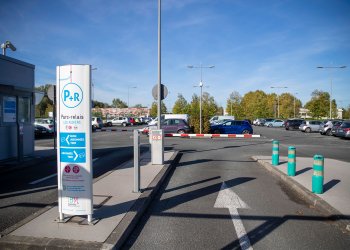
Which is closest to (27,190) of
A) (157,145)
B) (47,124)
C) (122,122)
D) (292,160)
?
(157,145)

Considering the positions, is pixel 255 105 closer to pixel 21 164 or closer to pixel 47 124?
pixel 47 124

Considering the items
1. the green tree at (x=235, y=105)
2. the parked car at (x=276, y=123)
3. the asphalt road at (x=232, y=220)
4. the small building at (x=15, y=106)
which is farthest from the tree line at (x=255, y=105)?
the asphalt road at (x=232, y=220)

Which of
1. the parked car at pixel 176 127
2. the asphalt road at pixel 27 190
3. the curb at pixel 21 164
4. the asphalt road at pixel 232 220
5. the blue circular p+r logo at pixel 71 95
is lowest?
the asphalt road at pixel 232 220

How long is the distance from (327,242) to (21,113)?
38.9 feet

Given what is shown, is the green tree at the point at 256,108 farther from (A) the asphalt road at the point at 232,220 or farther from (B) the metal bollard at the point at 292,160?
(A) the asphalt road at the point at 232,220

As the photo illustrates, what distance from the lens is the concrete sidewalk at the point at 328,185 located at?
5.84 metres

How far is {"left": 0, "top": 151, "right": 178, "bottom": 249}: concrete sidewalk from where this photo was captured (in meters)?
4.03

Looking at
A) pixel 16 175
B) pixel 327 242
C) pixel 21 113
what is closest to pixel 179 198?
pixel 327 242

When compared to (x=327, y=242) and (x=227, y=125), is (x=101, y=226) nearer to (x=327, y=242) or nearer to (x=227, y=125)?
(x=327, y=242)

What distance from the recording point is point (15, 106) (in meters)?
11.9

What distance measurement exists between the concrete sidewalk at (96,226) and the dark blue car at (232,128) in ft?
72.7

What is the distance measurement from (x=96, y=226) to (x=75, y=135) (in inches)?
56.2

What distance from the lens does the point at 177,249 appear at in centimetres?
425

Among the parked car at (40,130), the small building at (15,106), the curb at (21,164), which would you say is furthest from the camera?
the parked car at (40,130)
